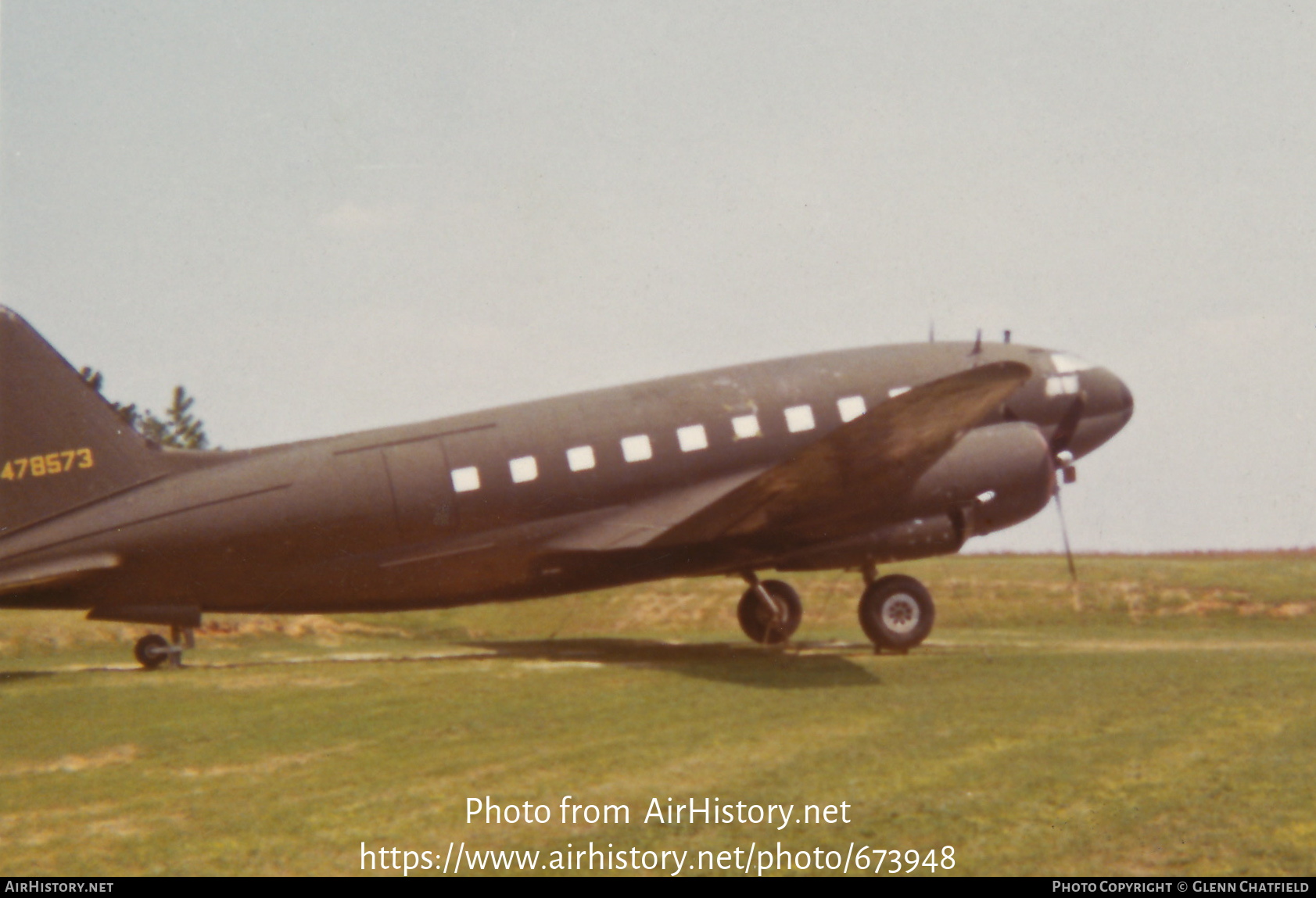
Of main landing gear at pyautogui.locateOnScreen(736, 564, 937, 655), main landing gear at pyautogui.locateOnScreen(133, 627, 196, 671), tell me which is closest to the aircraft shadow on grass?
main landing gear at pyautogui.locateOnScreen(736, 564, 937, 655)

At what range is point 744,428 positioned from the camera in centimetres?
1812

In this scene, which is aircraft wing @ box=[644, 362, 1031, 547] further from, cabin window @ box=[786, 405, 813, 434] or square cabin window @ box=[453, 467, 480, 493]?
square cabin window @ box=[453, 467, 480, 493]

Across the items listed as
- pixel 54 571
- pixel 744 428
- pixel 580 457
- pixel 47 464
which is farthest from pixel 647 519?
pixel 47 464

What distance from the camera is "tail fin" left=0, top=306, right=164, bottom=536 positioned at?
15719mm

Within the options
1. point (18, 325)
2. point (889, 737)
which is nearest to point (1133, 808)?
point (889, 737)

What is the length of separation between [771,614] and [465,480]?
5.86 metres

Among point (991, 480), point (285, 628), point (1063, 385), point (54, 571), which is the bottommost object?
point (285, 628)

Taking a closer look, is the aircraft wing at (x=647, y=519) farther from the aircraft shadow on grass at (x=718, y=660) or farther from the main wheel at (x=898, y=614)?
the main wheel at (x=898, y=614)

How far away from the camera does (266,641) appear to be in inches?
1081

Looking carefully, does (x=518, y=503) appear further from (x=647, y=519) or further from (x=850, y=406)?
(x=850, y=406)

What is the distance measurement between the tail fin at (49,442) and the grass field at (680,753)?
2753mm

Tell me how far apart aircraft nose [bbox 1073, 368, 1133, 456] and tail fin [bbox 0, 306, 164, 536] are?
16.3m

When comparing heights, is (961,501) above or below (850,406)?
below

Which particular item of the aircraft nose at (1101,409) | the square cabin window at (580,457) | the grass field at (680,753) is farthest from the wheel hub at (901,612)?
the square cabin window at (580,457)
